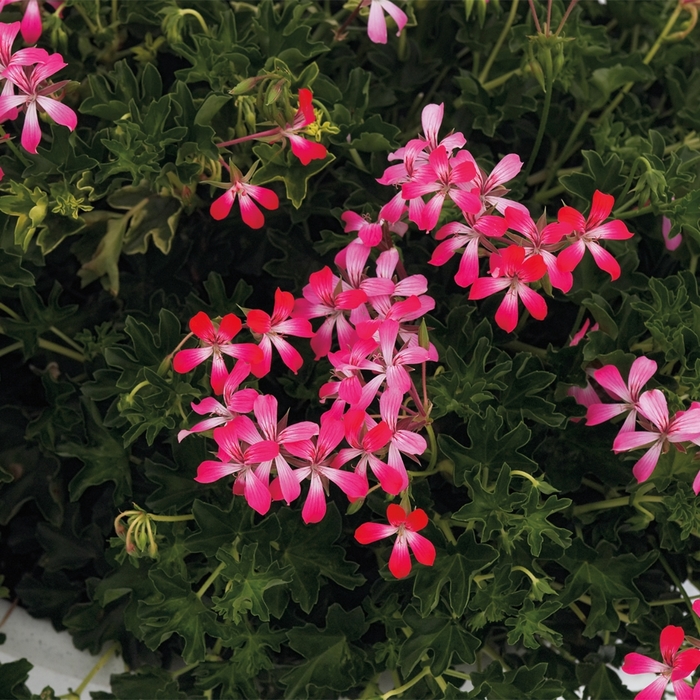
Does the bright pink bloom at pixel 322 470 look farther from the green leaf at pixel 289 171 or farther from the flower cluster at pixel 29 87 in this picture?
the flower cluster at pixel 29 87

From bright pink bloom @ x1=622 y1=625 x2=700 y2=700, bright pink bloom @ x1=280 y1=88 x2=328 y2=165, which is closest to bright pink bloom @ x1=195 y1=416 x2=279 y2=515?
bright pink bloom @ x1=280 y1=88 x2=328 y2=165

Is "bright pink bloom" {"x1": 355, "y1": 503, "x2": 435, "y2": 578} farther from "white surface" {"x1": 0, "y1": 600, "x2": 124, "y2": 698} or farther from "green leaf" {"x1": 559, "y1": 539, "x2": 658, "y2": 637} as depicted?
"white surface" {"x1": 0, "y1": 600, "x2": 124, "y2": 698}

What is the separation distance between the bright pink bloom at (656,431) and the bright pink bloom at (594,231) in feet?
0.47

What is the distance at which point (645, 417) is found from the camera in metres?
0.94

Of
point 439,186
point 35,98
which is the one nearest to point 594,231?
point 439,186

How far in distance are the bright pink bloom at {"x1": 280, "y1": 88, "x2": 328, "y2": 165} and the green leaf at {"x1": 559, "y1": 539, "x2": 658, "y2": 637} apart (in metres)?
0.56

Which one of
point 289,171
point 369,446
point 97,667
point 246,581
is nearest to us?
point 369,446

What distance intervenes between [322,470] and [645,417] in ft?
1.20

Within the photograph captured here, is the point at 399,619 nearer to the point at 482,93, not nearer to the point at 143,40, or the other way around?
the point at 482,93

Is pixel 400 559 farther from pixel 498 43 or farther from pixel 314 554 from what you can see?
pixel 498 43

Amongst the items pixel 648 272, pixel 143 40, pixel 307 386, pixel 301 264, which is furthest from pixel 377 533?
pixel 143 40

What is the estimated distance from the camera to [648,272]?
1.25 m

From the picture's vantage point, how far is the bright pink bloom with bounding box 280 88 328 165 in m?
0.94

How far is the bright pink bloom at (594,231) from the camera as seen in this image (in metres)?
0.88
